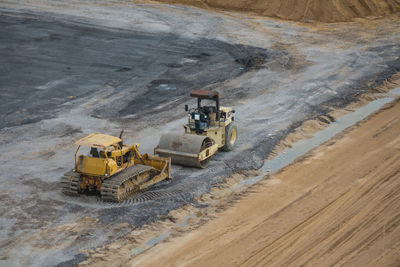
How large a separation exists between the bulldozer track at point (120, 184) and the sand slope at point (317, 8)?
99.1ft

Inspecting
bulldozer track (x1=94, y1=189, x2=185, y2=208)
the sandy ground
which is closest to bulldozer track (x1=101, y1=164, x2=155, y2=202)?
bulldozer track (x1=94, y1=189, x2=185, y2=208)

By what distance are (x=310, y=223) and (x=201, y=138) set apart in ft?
16.5

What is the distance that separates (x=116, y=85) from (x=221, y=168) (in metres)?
11.5

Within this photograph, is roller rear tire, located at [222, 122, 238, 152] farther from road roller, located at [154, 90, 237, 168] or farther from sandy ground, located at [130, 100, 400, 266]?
sandy ground, located at [130, 100, 400, 266]

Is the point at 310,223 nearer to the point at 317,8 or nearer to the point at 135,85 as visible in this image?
the point at 135,85

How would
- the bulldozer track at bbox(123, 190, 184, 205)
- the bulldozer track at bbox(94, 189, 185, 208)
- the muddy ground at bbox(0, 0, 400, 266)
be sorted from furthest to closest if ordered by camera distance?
the bulldozer track at bbox(123, 190, 184, 205) → the bulldozer track at bbox(94, 189, 185, 208) → the muddy ground at bbox(0, 0, 400, 266)

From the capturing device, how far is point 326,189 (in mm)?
17531

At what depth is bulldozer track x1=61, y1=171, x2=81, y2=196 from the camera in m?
16.5

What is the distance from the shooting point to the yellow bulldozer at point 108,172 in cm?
1605

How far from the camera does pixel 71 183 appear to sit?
54.1 ft

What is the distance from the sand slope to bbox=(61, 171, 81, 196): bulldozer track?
3113 centimetres

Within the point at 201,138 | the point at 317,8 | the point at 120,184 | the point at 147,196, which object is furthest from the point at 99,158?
the point at 317,8

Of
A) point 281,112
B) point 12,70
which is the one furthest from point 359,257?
point 12,70

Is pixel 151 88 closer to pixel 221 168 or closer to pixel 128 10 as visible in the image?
pixel 221 168
